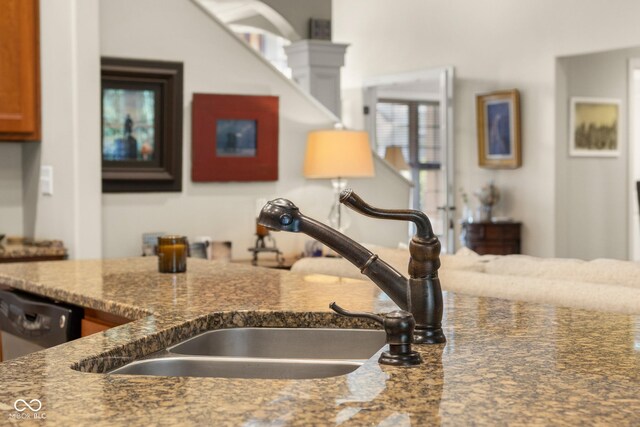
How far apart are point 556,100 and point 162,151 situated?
430 cm

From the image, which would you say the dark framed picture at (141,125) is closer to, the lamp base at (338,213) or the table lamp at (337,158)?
A: the table lamp at (337,158)

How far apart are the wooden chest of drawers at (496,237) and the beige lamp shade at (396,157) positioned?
8.41ft

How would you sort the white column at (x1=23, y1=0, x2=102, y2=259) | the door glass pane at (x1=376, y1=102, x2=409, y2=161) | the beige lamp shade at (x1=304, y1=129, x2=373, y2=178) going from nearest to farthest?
the white column at (x1=23, y1=0, x2=102, y2=259) < the beige lamp shade at (x1=304, y1=129, x2=373, y2=178) < the door glass pane at (x1=376, y1=102, x2=409, y2=161)

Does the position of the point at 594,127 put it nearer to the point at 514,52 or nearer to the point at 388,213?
the point at 514,52

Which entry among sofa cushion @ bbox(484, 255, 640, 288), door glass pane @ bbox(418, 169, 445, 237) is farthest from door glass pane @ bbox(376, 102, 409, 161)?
sofa cushion @ bbox(484, 255, 640, 288)

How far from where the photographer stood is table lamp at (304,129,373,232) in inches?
204

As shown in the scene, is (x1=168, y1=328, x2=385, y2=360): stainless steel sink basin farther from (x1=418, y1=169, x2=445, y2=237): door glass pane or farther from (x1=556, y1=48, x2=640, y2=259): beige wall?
(x1=418, y1=169, x2=445, y2=237): door glass pane

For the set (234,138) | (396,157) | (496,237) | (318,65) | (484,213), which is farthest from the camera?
(396,157)

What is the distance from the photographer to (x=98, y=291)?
2.48 metres

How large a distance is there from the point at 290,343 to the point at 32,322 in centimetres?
100

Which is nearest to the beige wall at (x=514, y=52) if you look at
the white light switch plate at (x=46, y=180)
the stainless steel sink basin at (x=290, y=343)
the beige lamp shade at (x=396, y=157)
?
the beige lamp shade at (x=396, y=157)

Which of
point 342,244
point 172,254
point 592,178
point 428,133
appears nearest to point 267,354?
point 342,244

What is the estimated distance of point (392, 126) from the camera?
1165cm

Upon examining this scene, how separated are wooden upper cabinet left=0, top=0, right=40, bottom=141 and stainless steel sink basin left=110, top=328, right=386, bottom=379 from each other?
2.72 meters
